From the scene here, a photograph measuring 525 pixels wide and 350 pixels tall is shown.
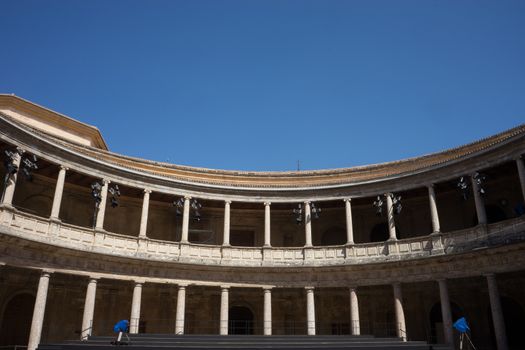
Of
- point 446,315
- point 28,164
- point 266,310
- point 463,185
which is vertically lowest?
point 446,315

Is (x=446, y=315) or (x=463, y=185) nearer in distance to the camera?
(x=446, y=315)

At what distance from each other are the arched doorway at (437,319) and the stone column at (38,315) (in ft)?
70.3

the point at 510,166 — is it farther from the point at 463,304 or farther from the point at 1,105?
the point at 1,105

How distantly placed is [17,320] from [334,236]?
19.9 meters

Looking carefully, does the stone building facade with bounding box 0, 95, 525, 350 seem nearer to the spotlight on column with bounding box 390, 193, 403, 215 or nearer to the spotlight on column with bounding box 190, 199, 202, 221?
the spotlight on column with bounding box 390, 193, 403, 215

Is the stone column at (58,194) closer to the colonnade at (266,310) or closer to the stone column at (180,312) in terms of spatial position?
the colonnade at (266,310)

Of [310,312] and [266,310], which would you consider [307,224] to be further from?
[266,310]

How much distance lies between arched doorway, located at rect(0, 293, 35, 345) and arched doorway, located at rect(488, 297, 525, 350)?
84.5 ft

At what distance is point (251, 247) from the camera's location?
29.0 metres

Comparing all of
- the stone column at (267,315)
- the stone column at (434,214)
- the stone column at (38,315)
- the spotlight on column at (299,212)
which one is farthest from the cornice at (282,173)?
the stone column at (38,315)

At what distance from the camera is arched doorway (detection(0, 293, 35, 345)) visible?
24641mm

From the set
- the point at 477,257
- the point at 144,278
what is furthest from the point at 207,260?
the point at 477,257

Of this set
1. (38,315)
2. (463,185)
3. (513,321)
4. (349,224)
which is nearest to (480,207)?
(463,185)

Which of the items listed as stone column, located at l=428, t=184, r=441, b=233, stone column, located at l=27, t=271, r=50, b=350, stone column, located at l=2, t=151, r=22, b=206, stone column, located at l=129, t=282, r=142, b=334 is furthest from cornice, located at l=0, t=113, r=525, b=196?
stone column, located at l=27, t=271, r=50, b=350
